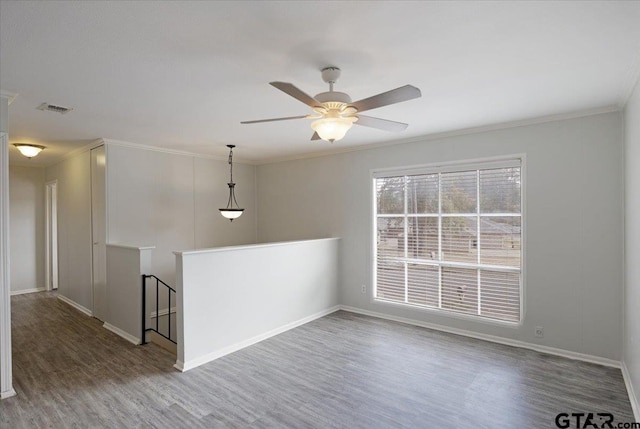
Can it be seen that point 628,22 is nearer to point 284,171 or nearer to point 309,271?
point 309,271

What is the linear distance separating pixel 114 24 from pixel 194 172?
4.04 meters

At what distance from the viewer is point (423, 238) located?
187 inches

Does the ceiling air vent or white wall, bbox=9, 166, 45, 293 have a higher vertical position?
the ceiling air vent

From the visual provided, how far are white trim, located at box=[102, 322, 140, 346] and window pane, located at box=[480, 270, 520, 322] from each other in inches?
164

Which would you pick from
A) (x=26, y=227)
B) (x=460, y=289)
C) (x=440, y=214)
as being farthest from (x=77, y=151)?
(x=460, y=289)

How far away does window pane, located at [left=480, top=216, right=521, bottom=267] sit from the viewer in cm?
402

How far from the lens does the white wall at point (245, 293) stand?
137 inches

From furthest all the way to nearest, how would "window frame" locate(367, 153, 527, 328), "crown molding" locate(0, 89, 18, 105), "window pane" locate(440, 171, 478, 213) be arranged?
"window pane" locate(440, 171, 478, 213) → "window frame" locate(367, 153, 527, 328) → "crown molding" locate(0, 89, 18, 105)

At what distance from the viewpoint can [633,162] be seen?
276 cm

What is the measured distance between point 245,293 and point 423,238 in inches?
96.4

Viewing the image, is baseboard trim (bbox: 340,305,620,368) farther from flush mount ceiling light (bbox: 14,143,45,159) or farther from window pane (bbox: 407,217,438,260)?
flush mount ceiling light (bbox: 14,143,45,159)

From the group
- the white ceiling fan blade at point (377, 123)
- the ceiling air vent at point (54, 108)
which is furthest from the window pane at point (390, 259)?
the ceiling air vent at point (54, 108)

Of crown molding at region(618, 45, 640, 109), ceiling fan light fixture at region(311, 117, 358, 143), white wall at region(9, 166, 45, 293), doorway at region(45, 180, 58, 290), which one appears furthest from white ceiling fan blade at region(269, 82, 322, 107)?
white wall at region(9, 166, 45, 293)

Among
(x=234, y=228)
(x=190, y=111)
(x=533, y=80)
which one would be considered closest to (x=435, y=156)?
(x=533, y=80)
